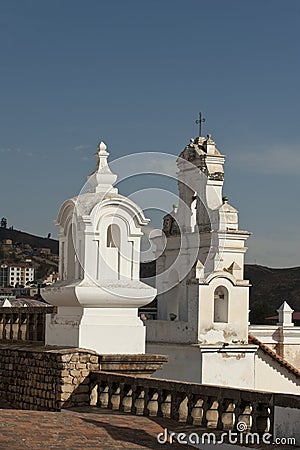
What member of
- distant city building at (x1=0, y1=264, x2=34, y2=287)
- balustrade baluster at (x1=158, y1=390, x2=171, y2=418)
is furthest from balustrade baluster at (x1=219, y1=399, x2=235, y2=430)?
distant city building at (x1=0, y1=264, x2=34, y2=287)

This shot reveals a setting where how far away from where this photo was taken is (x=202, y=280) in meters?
24.8

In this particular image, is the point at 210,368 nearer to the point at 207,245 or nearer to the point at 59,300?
the point at 207,245

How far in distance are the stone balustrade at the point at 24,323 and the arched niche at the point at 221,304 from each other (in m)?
10.3

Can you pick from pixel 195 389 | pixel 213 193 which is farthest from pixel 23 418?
pixel 213 193

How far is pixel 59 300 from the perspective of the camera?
13.2 metres

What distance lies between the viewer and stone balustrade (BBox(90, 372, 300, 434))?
910 cm

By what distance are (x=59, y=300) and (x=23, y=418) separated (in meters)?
2.94

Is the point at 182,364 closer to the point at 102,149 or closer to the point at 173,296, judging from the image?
the point at 173,296

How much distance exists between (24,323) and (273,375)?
44.0 ft

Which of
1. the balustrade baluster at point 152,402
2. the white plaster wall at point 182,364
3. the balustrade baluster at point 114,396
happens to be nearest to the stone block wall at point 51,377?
the balustrade baluster at point 114,396

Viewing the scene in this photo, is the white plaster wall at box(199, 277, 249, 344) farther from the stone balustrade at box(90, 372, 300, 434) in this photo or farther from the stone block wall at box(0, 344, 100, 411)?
the stone balustrade at box(90, 372, 300, 434)

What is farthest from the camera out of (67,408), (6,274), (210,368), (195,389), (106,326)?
(6,274)

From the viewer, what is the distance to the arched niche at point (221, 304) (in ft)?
84.5

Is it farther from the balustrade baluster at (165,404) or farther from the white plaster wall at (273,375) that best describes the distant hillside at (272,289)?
the balustrade baluster at (165,404)
